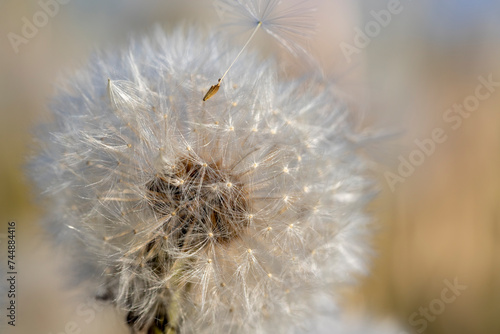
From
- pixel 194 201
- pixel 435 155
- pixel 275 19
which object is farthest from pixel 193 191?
pixel 435 155

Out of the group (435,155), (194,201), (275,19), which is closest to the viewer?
(194,201)

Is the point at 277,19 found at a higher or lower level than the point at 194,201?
higher

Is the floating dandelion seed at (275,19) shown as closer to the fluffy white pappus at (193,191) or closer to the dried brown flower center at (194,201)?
the fluffy white pappus at (193,191)

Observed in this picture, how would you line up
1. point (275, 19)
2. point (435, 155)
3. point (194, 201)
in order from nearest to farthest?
point (194, 201)
point (275, 19)
point (435, 155)

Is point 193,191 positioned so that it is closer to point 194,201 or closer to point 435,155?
point 194,201

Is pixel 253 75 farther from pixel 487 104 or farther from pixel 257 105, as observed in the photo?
pixel 487 104

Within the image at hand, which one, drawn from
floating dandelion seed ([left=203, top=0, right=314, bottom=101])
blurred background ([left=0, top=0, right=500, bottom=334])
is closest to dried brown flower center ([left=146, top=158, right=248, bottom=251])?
floating dandelion seed ([left=203, top=0, right=314, bottom=101])

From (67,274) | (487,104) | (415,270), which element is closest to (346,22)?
(487,104)

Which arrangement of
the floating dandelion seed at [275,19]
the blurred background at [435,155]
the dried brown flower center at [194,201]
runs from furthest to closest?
1. the blurred background at [435,155]
2. the floating dandelion seed at [275,19]
3. the dried brown flower center at [194,201]

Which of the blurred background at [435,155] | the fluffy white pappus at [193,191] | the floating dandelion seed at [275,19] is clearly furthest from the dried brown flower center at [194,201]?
the blurred background at [435,155]

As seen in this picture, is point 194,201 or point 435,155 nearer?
point 194,201
